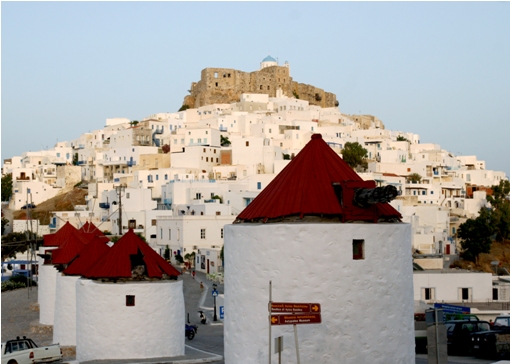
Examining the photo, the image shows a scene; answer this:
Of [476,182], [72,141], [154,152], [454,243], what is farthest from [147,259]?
[72,141]

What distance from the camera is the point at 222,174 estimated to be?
6856 centimetres

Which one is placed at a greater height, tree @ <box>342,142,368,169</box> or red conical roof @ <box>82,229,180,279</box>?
tree @ <box>342,142,368,169</box>

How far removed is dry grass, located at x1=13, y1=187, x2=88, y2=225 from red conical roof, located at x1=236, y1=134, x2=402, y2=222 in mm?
62648

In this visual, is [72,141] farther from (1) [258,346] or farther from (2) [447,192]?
(1) [258,346]

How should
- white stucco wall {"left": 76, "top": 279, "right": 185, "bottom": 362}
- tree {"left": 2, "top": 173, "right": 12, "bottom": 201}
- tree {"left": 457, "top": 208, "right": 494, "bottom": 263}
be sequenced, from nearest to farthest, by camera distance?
white stucco wall {"left": 76, "top": 279, "right": 185, "bottom": 362} < tree {"left": 457, "top": 208, "right": 494, "bottom": 263} < tree {"left": 2, "top": 173, "right": 12, "bottom": 201}

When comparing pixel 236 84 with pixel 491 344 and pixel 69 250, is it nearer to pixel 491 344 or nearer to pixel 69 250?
pixel 69 250

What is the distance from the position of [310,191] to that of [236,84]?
99266 millimetres

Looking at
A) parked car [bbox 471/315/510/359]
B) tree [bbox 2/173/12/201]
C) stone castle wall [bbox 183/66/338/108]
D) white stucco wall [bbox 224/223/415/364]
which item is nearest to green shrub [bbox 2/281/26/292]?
parked car [bbox 471/315/510/359]

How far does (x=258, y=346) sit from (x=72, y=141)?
9581 centimetres

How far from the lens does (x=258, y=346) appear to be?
39.8 feet

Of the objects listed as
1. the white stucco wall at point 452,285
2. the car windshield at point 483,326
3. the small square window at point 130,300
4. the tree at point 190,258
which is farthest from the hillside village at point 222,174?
the small square window at point 130,300

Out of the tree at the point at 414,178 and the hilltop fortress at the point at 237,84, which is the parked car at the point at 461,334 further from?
the hilltop fortress at the point at 237,84

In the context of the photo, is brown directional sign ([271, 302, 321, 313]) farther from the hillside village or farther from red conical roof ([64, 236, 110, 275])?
the hillside village

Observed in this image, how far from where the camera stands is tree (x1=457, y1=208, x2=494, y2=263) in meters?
59.0
